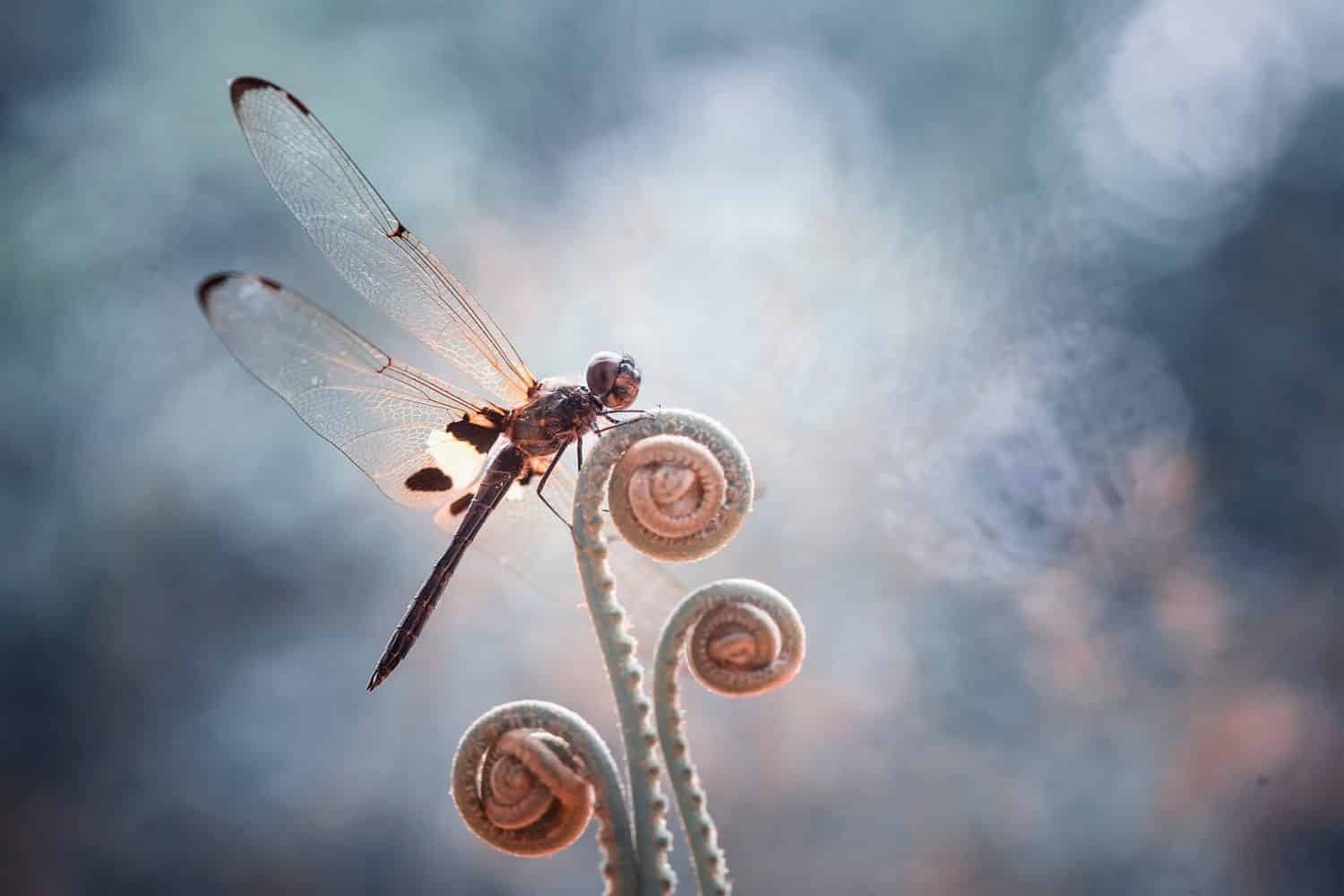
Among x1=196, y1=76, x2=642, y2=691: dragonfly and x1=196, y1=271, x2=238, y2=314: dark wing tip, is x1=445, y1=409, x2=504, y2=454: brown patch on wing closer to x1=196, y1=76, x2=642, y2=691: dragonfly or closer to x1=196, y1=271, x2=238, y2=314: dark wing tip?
x1=196, y1=76, x2=642, y2=691: dragonfly

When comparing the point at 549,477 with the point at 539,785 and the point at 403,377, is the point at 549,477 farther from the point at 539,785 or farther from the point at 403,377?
the point at 539,785

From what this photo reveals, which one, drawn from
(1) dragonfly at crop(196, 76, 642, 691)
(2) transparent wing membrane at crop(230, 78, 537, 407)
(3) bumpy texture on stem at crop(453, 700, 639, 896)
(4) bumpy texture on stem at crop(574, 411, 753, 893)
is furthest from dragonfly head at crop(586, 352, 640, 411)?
(3) bumpy texture on stem at crop(453, 700, 639, 896)

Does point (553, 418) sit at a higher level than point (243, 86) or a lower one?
lower

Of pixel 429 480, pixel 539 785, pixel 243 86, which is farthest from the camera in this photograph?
pixel 429 480

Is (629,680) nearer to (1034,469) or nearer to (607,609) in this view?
(607,609)

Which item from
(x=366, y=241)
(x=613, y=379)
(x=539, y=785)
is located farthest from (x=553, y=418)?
(x=539, y=785)

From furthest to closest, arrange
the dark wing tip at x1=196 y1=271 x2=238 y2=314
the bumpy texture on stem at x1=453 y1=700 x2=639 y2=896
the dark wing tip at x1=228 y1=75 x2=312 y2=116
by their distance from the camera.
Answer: the dark wing tip at x1=228 y1=75 x2=312 y2=116
the dark wing tip at x1=196 y1=271 x2=238 y2=314
the bumpy texture on stem at x1=453 y1=700 x2=639 y2=896

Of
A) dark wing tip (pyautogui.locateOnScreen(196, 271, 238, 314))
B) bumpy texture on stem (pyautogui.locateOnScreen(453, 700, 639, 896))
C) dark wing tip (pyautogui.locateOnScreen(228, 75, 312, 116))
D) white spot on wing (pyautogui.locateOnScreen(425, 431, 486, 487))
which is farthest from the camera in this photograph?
white spot on wing (pyautogui.locateOnScreen(425, 431, 486, 487))
